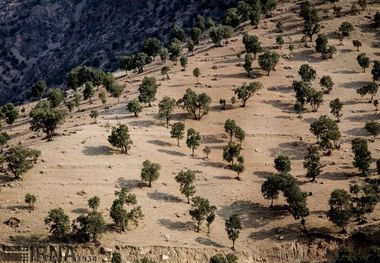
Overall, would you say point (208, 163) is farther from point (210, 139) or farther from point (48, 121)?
point (48, 121)

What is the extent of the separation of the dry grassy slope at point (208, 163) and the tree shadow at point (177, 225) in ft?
0.56

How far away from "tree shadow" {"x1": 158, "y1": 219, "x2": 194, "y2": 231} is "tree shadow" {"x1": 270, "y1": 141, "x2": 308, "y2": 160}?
107ft

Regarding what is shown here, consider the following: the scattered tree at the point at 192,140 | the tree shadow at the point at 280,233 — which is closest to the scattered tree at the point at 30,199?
the tree shadow at the point at 280,233

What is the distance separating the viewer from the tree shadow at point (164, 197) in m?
93.8

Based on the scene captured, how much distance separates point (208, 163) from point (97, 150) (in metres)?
22.5

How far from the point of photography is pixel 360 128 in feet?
398

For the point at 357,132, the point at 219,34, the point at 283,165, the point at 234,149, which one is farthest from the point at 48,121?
the point at 219,34

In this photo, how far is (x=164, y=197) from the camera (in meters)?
94.4

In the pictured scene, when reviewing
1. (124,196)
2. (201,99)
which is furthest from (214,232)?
(201,99)

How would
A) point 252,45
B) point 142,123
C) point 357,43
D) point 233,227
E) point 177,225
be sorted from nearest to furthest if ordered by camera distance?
1. point 233,227
2. point 177,225
3. point 142,123
4. point 357,43
5. point 252,45

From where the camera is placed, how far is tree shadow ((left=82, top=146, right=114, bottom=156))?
106 metres

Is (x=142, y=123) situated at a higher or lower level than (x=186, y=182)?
higher

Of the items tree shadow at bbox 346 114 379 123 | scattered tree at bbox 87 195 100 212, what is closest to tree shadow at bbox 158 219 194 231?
scattered tree at bbox 87 195 100 212

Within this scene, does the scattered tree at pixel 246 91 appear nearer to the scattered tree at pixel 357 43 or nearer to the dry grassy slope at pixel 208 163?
the dry grassy slope at pixel 208 163
